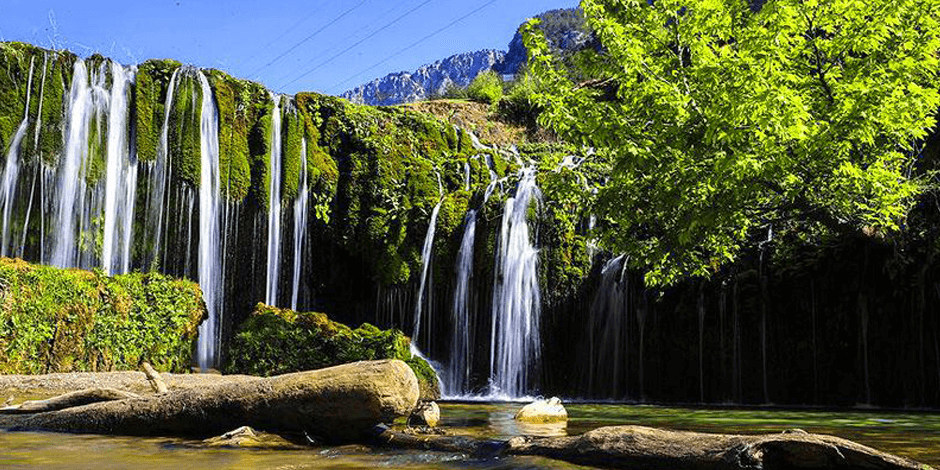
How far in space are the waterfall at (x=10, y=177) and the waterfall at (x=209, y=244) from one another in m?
4.45

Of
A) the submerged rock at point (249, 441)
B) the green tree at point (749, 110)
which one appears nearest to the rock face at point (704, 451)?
the submerged rock at point (249, 441)

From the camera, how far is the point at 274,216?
76.1 ft

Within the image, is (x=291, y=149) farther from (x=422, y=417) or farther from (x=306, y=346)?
(x=422, y=417)

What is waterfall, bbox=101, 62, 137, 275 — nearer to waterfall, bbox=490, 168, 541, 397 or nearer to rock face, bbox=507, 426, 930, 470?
waterfall, bbox=490, 168, 541, 397

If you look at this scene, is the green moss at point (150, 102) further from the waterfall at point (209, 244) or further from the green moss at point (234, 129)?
the green moss at point (234, 129)

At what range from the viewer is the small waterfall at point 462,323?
770 inches

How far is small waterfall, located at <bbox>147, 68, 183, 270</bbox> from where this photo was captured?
21.5 meters

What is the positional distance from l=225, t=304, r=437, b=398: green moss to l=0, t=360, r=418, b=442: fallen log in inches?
318

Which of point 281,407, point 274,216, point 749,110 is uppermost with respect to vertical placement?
point 274,216

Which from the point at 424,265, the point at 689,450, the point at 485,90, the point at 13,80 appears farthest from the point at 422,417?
the point at 485,90

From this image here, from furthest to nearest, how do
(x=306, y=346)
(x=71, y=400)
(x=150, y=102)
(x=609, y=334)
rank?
(x=150, y=102), (x=609, y=334), (x=306, y=346), (x=71, y=400)

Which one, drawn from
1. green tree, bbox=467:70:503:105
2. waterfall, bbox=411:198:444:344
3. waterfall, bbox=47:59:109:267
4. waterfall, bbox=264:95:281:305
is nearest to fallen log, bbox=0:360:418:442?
waterfall, bbox=411:198:444:344

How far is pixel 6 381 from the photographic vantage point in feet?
40.2

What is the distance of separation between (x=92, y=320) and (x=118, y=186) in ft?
21.9
